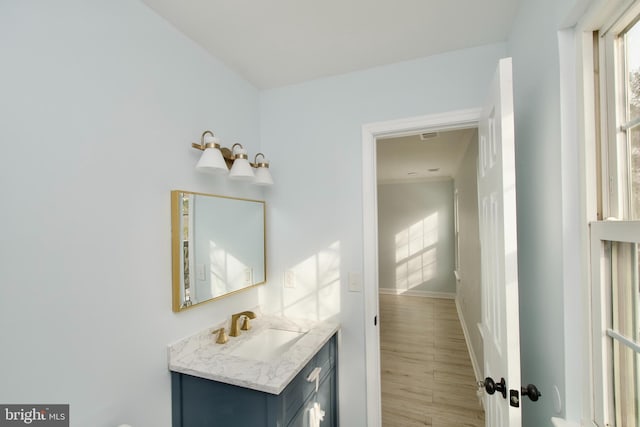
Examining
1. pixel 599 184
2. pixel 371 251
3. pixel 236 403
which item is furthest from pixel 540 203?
Answer: pixel 236 403

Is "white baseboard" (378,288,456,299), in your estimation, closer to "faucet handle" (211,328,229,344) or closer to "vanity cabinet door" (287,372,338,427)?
"vanity cabinet door" (287,372,338,427)

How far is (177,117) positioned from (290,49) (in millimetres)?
705

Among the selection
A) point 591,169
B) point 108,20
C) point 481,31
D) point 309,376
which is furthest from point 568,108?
point 108,20

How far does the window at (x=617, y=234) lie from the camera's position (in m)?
0.64

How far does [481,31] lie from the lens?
1.36m

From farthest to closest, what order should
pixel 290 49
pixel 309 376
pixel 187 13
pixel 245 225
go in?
pixel 245 225, pixel 290 49, pixel 309 376, pixel 187 13

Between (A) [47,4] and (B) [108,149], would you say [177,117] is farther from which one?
(A) [47,4]

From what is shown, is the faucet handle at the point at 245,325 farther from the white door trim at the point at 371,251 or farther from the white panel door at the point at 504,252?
the white panel door at the point at 504,252

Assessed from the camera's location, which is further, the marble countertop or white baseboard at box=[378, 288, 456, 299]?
white baseboard at box=[378, 288, 456, 299]

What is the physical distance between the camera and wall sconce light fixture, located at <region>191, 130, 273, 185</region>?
1312mm

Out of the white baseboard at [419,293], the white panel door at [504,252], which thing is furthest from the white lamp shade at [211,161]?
the white baseboard at [419,293]

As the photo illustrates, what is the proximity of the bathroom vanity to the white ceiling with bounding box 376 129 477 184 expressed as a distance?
1937 mm

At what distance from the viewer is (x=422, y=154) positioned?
148 inches

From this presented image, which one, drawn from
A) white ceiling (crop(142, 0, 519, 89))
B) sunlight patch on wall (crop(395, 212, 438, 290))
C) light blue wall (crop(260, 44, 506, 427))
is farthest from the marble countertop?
sunlight patch on wall (crop(395, 212, 438, 290))
